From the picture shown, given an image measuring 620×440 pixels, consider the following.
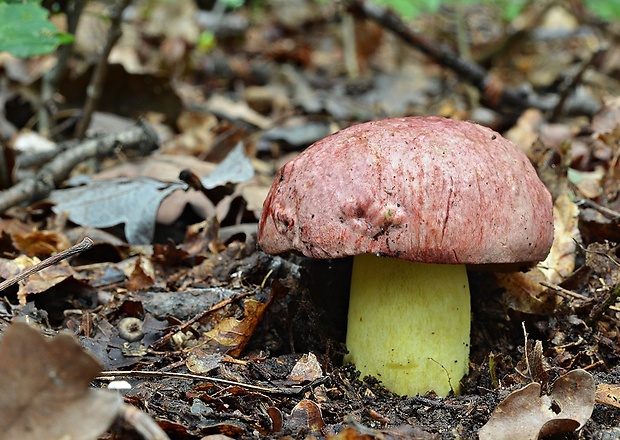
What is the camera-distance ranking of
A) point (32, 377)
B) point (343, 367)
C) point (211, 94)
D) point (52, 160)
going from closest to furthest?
point (32, 377) → point (343, 367) → point (52, 160) → point (211, 94)

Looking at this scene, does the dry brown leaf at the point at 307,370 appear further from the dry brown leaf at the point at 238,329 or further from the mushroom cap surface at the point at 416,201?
the mushroom cap surface at the point at 416,201

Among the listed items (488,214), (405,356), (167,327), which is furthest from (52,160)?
(488,214)

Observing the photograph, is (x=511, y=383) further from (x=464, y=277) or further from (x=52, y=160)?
(x=52, y=160)

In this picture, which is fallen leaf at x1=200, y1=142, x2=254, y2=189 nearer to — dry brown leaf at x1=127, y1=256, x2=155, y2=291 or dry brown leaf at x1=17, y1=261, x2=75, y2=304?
dry brown leaf at x1=127, y1=256, x2=155, y2=291

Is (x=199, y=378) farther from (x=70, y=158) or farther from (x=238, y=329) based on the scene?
(x=70, y=158)

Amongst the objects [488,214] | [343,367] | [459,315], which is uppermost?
[488,214]

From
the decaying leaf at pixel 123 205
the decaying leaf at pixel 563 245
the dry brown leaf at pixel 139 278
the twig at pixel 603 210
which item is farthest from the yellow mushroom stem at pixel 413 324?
the decaying leaf at pixel 123 205
